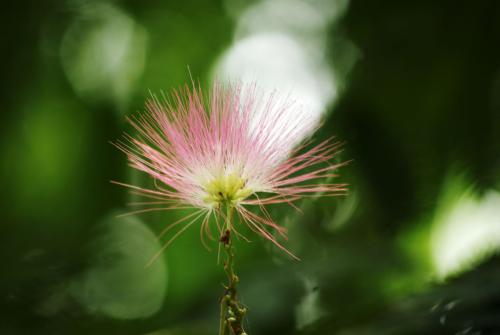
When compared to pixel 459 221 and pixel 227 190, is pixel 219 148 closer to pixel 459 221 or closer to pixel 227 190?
pixel 227 190

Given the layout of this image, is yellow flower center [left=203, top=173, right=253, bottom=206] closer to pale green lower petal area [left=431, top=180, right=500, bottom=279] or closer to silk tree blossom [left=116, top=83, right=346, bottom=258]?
silk tree blossom [left=116, top=83, right=346, bottom=258]

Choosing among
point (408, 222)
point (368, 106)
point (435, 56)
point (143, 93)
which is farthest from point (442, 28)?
point (143, 93)

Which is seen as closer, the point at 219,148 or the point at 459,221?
the point at 219,148

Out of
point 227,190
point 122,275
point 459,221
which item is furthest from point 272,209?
point 227,190

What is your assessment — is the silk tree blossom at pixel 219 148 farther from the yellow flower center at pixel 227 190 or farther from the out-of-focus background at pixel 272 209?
the out-of-focus background at pixel 272 209

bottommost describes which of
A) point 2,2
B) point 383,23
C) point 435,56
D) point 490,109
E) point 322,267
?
point 322,267

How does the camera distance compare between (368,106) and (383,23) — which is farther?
(383,23)

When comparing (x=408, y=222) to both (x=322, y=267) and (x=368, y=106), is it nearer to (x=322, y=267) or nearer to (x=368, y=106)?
(x=322, y=267)

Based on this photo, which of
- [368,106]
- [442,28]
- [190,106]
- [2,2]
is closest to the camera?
[190,106]
